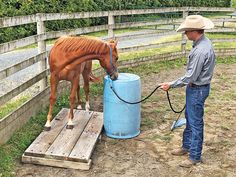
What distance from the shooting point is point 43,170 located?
4.18 metres

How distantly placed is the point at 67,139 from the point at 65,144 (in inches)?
6.5

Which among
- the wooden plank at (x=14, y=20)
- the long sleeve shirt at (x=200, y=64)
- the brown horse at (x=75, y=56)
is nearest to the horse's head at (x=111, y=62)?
the brown horse at (x=75, y=56)

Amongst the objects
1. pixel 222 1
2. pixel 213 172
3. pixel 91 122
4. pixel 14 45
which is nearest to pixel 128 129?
pixel 91 122

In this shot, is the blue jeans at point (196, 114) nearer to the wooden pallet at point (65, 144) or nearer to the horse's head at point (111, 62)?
the horse's head at point (111, 62)

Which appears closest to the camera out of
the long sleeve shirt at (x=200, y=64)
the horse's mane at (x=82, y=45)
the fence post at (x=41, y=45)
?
the long sleeve shirt at (x=200, y=64)

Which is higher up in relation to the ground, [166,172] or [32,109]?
[32,109]

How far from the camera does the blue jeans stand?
4.22m

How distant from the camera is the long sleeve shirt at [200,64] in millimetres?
4047

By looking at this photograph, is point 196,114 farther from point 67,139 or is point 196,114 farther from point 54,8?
point 54,8

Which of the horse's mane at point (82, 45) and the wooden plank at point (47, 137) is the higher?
the horse's mane at point (82, 45)

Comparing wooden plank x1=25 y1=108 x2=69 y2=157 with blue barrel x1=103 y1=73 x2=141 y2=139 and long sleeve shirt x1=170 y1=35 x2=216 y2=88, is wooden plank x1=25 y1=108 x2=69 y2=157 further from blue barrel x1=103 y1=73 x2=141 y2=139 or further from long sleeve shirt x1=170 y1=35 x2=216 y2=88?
long sleeve shirt x1=170 y1=35 x2=216 y2=88

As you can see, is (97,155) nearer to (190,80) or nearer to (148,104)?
(190,80)

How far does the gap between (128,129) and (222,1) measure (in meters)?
21.8

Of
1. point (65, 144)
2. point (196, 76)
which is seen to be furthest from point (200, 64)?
point (65, 144)
